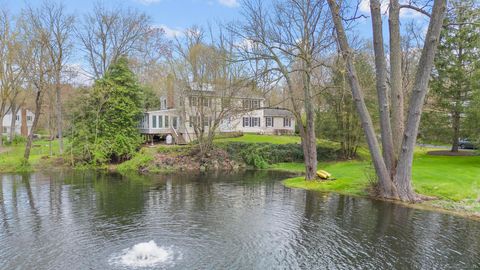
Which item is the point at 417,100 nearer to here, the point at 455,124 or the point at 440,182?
the point at 440,182

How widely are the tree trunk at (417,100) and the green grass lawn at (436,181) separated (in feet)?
5.08

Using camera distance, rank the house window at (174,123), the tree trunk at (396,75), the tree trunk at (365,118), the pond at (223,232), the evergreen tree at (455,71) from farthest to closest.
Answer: the house window at (174,123), the evergreen tree at (455,71), the tree trunk at (365,118), the tree trunk at (396,75), the pond at (223,232)

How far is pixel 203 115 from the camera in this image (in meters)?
29.6

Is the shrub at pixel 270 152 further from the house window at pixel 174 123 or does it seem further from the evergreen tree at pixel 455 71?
the evergreen tree at pixel 455 71

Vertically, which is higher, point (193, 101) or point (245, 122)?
point (193, 101)

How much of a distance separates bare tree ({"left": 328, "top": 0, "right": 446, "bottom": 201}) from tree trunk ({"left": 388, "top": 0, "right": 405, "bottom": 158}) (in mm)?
44

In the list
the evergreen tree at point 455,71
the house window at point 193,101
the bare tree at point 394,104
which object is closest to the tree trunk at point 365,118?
the bare tree at point 394,104

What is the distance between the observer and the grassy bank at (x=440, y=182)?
13.1m

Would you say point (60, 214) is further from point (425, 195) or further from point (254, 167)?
point (254, 167)

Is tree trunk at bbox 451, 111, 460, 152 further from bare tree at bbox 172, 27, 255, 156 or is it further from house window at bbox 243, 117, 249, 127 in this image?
house window at bbox 243, 117, 249, 127

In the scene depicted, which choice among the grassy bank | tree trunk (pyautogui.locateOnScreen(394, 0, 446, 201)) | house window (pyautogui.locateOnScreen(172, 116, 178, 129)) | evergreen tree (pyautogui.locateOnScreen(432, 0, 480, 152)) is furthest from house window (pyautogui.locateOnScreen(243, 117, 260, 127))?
tree trunk (pyautogui.locateOnScreen(394, 0, 446, 201))

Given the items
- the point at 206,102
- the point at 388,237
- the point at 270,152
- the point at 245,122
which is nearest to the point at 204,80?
the point at 206,102

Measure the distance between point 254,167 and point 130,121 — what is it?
37.6 ft

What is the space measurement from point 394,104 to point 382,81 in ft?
3.75
